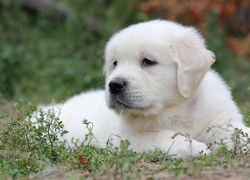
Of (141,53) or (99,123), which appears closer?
(141,53)

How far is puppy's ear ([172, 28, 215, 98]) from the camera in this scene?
524 centimetres

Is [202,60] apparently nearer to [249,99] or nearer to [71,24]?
[249,99]

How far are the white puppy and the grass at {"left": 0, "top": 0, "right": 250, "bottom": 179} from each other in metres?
0.35

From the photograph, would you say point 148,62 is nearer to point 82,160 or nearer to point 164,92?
point 164,92

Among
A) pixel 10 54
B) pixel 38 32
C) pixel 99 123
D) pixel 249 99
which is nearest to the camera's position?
pixel 99 123

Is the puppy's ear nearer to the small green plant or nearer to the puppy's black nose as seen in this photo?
the puppy's black nose

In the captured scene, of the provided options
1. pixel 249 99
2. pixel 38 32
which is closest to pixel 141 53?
pixel 249 99

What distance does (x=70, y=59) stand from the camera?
38.8 ft

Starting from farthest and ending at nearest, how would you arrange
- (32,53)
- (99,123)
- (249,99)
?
1. (32,53)
2. (249,99)
3. (99,123)

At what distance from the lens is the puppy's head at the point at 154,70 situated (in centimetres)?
512

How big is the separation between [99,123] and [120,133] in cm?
46

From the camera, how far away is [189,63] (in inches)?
207

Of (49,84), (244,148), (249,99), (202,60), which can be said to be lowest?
(244,148)

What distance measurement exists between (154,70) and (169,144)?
2.49 ft
